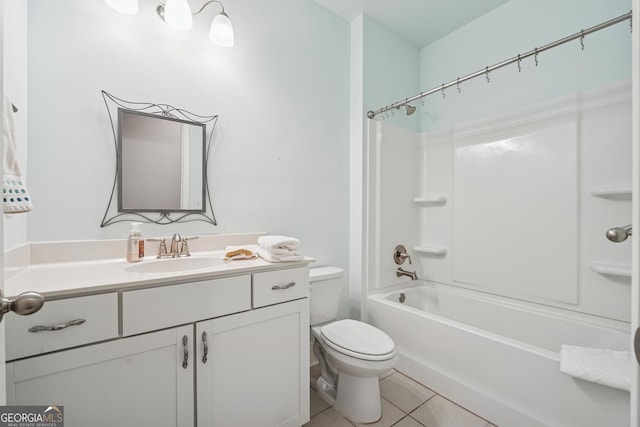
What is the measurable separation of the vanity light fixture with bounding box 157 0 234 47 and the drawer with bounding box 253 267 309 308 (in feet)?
4.34

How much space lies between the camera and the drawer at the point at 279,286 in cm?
123

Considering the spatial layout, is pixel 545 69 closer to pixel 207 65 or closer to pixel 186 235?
pixel 207 65

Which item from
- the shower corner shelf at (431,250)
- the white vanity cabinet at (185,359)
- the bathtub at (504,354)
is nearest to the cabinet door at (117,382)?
the white vanity cabinet at (185,359)

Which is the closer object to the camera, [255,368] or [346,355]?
[255,368]

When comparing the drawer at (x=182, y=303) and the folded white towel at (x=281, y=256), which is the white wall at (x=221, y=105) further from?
the drawer at (x=182, y=303)

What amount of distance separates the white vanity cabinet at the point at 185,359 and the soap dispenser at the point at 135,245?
0.41 meters

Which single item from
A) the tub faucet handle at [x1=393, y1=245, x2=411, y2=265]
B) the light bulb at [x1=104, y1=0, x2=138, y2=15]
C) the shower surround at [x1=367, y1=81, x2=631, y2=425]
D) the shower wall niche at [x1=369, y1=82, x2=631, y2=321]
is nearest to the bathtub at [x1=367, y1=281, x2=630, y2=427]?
the shower surround at [x1=367, y1=81, x2=631, y2=425]

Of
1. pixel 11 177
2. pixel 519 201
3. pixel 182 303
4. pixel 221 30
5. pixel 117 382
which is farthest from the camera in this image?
pixel 519 201

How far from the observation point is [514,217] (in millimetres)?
1992

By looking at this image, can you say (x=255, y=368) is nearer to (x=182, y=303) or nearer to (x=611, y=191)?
(x=182, y=303)

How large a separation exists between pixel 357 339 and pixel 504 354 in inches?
30.5

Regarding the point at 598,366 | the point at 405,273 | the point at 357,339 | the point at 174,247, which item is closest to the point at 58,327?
the point at 174,247

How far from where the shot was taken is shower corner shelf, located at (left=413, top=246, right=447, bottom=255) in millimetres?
2369

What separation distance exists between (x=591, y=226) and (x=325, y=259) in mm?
1699
